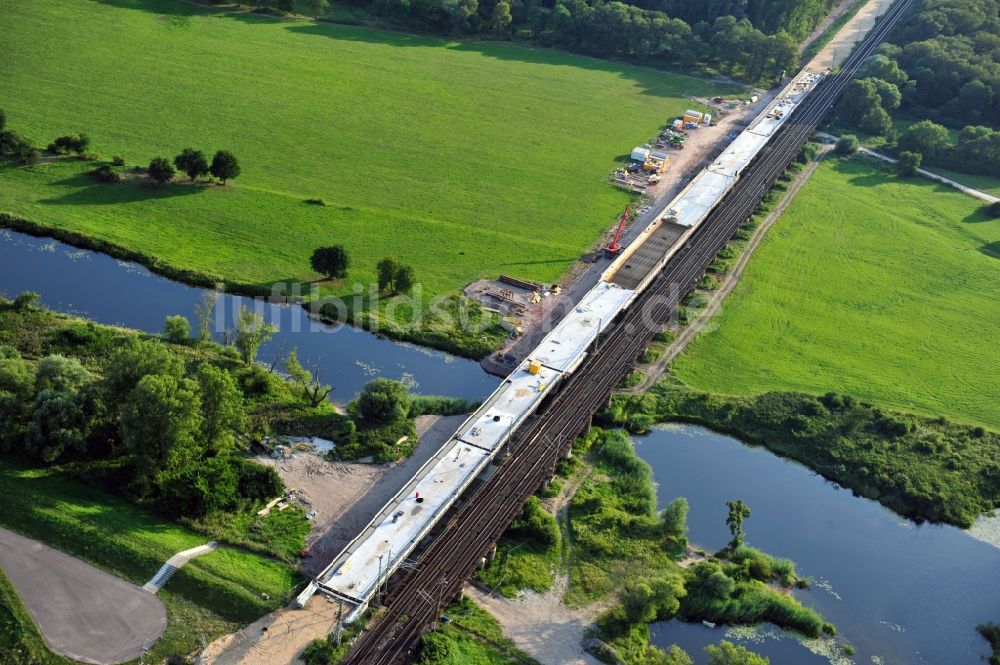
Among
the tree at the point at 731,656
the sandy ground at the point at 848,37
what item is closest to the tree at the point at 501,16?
the sandy ground at the point at 848,37

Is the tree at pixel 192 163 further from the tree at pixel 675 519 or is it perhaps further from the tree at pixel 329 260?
the tree at pixel 675 519

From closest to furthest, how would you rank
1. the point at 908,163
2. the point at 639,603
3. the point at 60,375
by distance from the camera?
the point at 639,603 → the point at 60,375 → the point at 908,163

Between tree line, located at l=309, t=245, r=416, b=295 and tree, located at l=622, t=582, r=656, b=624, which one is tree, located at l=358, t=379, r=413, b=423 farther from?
tree, located at l=622, t=582, r=656, b=624

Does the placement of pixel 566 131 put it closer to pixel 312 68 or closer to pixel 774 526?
pixel 312 68

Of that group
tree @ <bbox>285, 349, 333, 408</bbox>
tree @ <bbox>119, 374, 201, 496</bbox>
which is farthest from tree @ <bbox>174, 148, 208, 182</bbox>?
tree @ <bbox>119, 374, 201, 496</bbox>

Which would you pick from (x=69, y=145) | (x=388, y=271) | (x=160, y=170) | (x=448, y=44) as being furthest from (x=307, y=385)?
(x=448, y=44)

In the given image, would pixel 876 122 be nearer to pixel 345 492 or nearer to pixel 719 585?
pixel 719 585
